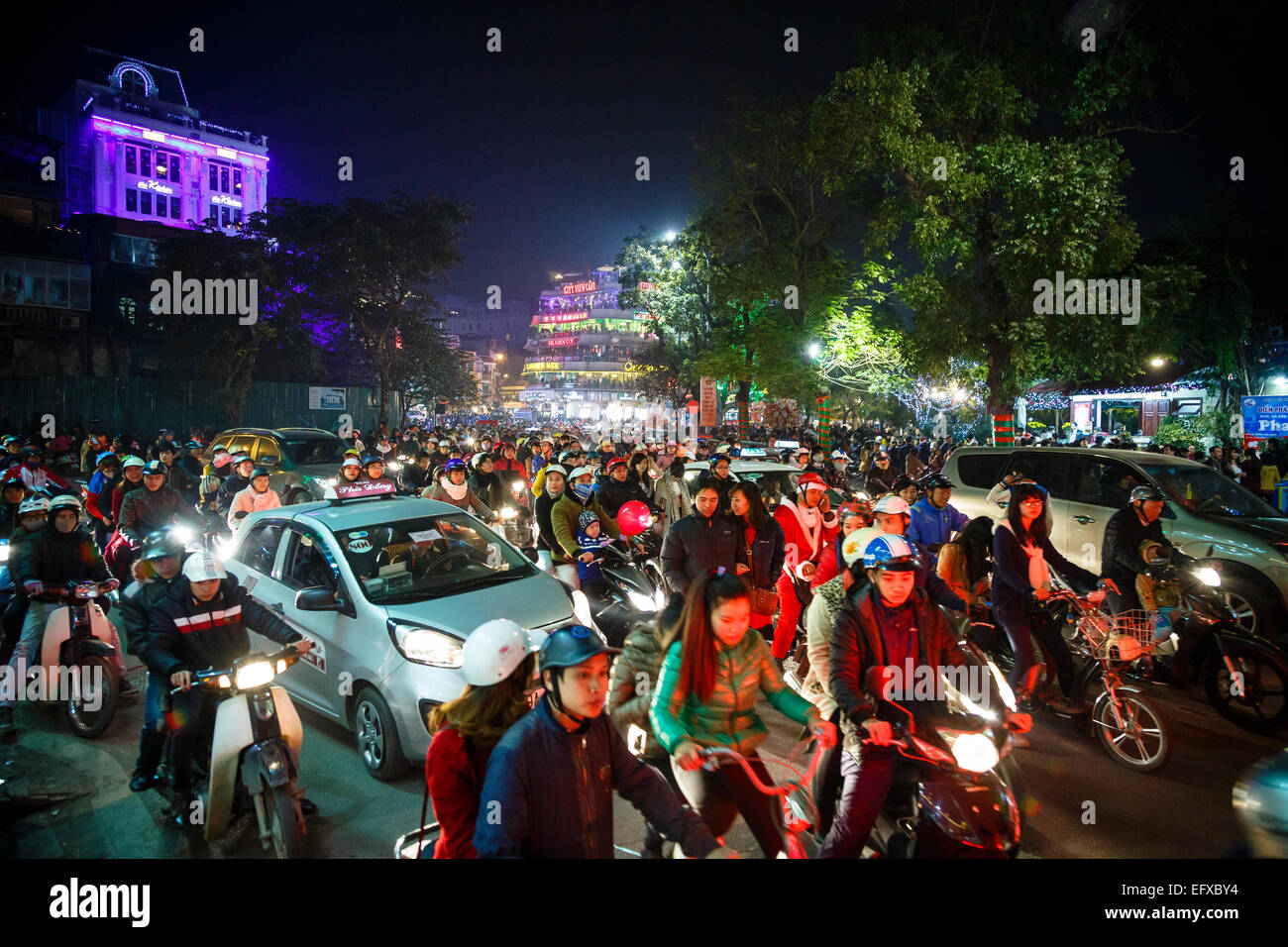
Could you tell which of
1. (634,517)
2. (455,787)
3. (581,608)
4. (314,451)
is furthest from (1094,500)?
(314,451)

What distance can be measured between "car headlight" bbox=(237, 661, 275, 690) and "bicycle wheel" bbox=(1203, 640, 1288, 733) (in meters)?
6.52

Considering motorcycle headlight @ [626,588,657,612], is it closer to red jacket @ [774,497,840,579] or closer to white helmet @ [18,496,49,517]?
red jacket @ [774,497,840,579]

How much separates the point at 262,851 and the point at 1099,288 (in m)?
16.7

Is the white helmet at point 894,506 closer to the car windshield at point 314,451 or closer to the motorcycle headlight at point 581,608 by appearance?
the motorcycle headlight at point 581,608

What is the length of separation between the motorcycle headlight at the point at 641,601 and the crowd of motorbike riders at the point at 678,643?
378mm

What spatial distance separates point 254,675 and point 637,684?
2173 mm

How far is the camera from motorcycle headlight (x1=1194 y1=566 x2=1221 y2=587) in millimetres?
6190

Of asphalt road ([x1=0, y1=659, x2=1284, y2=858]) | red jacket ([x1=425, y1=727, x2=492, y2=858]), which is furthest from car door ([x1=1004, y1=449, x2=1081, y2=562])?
red jacket ([x1=425, y1=727, x2=492, y2=858])

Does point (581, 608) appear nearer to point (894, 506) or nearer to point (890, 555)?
point (894, 506)

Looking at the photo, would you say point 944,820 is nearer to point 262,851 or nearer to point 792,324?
point 262,851

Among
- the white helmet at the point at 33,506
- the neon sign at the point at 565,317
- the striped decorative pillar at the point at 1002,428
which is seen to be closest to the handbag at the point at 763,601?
the white helmet at the point at 33,506

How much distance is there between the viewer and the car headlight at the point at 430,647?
477cm

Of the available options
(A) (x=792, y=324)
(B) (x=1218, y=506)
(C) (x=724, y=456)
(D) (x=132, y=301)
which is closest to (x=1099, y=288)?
(B) (x=1218, y=506)

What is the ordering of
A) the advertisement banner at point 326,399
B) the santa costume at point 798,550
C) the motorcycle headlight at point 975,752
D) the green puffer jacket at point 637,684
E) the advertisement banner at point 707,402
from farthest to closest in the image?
the advertisement banner at point 326,399 < the advertisement banner at point 707,402 < the santa costume at point 798,550 < the green puffer jacket at point 637,684 < the motorcycle headlight at point 975,752
